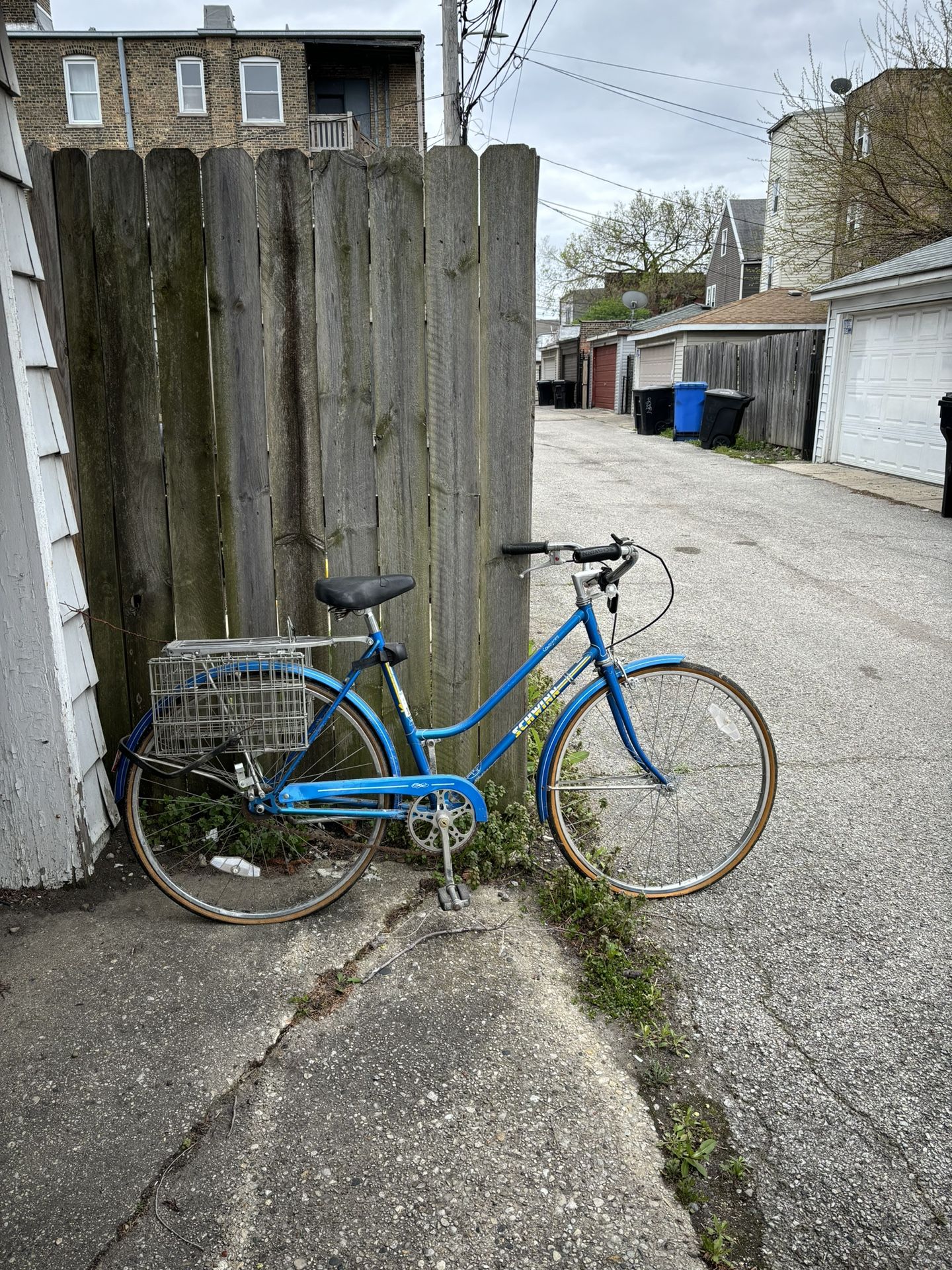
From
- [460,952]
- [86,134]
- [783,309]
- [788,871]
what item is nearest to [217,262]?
[460,952]

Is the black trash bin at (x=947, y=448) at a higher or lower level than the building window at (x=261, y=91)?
lower

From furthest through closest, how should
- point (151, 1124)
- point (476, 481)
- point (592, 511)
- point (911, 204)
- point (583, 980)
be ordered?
point (911, 204) < point (592, 511) < point (476, 481) < point (583, 980) < point (151, 1124)

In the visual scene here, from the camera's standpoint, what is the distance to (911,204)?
70.1 feet

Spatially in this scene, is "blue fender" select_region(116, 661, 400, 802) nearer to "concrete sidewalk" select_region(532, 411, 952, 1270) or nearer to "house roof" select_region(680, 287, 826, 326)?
"concrete sidewalk" select_region(532, 411, 952, 1270)

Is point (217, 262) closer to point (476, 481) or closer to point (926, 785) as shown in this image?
point (476, 481)

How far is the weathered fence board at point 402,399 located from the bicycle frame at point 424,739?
30 cm

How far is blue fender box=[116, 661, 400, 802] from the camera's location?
3125mm

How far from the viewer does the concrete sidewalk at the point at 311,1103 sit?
205 cm

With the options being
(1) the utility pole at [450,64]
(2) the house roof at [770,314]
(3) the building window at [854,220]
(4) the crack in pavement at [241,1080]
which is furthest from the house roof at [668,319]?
(4) the crack in pavement at [241,1080]

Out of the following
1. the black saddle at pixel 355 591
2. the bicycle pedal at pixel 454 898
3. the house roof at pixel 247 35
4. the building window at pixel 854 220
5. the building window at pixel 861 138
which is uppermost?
the house roof at pixel 247 35

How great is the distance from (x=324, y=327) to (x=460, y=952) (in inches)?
84.5

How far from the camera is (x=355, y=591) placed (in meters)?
3.06

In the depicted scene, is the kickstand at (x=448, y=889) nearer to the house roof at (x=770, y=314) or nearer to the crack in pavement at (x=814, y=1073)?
the crack in pavement at (x=814, y=1073)

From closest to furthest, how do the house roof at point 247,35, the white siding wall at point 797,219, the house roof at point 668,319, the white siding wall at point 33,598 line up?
the white siding wall at point 33,598
the white siding wall at point 797,219
the house roof at point 247,35
the house roof at point 668,319
